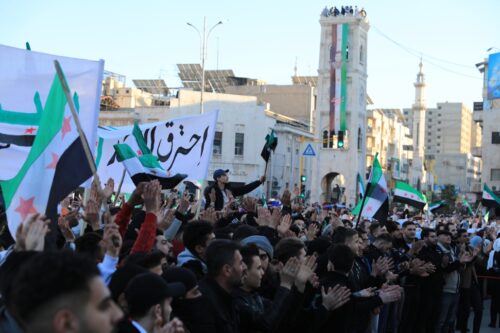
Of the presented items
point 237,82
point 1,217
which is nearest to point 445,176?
point 237,82

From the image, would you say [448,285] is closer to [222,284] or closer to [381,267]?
[381,267]

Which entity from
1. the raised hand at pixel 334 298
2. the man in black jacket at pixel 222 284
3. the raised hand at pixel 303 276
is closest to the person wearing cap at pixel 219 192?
the raised hand at pixel 334 298

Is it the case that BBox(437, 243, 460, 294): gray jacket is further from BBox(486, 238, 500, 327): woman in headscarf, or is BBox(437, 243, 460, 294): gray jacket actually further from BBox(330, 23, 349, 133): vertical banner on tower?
BBox(330, 23, 349, 133): vertical banner on tower

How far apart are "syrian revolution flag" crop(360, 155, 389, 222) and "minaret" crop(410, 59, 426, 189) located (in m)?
99.4

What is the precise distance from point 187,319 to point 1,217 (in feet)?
12.9

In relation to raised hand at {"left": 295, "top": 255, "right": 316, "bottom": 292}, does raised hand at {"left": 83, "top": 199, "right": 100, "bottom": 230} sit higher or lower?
higher

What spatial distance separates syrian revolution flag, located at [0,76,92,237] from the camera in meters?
5.72

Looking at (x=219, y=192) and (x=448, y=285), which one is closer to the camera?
(x=219, y=192)

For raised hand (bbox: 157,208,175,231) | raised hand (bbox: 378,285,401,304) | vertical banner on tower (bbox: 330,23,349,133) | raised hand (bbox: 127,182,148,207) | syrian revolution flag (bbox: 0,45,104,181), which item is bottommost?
raised hand (bbox: 378,285,401,304)

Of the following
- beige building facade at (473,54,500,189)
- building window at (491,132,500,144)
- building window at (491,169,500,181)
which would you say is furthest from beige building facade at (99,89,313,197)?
building window at (491,169,500,181)

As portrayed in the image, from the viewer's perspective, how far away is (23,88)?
8148mm

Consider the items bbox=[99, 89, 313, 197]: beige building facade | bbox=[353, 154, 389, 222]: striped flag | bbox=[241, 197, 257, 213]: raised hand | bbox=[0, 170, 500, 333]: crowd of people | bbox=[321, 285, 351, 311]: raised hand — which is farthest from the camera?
bbox=[99, 89, 313, 197]: beige building facade

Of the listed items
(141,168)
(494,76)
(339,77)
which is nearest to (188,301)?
(141,168)

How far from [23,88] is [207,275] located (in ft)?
12.1
